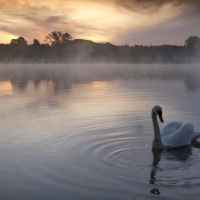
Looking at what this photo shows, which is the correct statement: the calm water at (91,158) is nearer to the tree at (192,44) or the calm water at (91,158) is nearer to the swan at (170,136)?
the swan at (170,136)

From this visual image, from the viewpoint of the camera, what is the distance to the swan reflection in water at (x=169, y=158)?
6946 millimetres

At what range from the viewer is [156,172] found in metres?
7.48

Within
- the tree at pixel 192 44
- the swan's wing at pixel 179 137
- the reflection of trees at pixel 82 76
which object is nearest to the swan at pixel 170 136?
the swan's wing at pixel 179 137

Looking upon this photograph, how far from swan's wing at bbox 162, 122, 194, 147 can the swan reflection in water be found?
0.17 meters

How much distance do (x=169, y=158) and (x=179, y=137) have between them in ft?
4.23

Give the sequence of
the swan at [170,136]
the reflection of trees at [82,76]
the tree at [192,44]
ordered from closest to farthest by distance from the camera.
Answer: the swan at [170,136], the reflection of trees at [82,76], the tree at [192,44]

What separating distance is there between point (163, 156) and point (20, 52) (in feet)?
550

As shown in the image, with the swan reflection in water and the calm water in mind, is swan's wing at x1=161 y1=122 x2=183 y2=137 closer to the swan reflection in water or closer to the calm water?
the calm water

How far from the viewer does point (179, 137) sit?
32.0 ft

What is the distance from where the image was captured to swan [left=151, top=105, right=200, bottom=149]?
370 inches

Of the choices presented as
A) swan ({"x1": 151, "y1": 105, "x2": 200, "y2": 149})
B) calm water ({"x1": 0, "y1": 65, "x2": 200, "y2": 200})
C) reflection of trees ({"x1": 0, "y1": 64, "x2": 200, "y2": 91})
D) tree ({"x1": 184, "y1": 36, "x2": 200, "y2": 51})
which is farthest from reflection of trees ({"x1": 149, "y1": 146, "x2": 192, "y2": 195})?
tree ({"x1": 184, "y1": 36, "x2": 200, "y2": 51})

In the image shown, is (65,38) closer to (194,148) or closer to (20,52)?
(20,52)

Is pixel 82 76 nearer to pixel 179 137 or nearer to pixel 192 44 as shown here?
pixel 179 137

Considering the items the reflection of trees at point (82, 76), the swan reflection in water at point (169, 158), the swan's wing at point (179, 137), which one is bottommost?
the swan reflection in water at point (169, 158)
